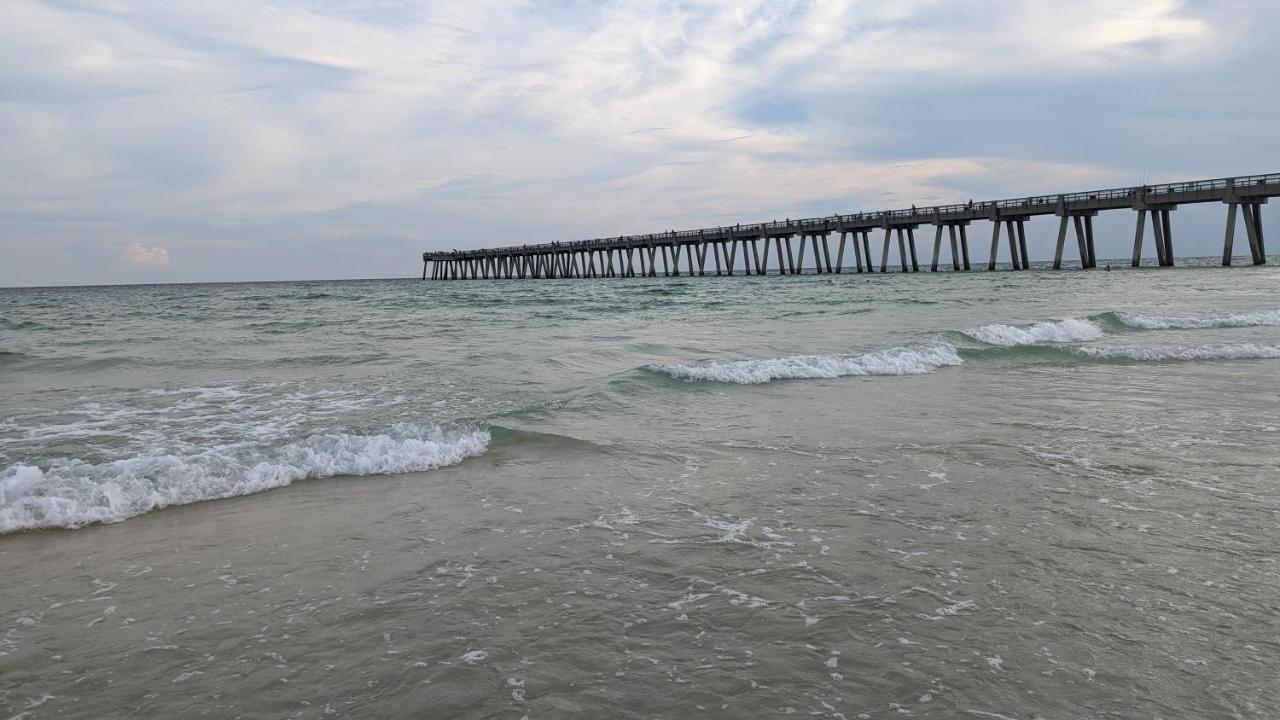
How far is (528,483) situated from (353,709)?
3486mm

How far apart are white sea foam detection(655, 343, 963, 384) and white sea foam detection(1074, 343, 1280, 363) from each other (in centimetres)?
281

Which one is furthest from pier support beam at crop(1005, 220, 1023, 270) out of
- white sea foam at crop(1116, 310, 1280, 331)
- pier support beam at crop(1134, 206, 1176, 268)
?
white sea foam at crop(1116, 310, 1280, 331)

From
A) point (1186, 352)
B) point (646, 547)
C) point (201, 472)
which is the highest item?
point (201, 472)

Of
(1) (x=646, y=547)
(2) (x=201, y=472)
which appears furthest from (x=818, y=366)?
(2) (x=201, y=472)

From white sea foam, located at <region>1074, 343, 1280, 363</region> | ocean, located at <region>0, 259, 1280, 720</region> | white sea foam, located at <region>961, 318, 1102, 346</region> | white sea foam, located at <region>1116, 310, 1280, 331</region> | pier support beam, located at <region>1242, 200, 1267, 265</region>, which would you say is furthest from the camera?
pier support beam, located at <region>1242, 200, 1267, 265</region>

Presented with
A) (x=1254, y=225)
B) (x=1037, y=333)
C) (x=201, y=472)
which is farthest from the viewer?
(x=1254, y=225)

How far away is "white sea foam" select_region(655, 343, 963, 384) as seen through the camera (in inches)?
482

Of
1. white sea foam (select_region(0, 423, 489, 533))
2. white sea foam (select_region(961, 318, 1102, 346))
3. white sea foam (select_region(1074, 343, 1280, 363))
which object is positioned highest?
white sea foam (select_region(0, 423, 489, 533))

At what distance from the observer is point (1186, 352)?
554 inches

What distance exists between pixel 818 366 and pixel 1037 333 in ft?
26.2

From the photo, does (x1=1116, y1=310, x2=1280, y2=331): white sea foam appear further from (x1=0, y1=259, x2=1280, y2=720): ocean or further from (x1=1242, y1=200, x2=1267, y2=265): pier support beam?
(x1=1242, y1=200, x2=1267, y2=265): pier support beam

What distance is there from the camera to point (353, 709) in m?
3.02

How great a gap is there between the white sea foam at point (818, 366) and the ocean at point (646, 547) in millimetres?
335

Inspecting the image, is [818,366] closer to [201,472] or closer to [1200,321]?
[201,472]
